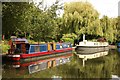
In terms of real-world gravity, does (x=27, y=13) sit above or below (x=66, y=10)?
below

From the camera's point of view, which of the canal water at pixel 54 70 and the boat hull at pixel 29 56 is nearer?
the canal water at pixel 54 70

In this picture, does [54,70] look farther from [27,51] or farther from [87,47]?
[87,47]

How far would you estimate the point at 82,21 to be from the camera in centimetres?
3459

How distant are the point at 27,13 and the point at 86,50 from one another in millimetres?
13828

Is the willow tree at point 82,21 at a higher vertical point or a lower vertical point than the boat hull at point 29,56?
higher

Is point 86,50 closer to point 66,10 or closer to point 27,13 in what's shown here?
point 66,10

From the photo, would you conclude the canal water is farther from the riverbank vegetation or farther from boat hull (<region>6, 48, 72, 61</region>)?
the riverbank vegetation

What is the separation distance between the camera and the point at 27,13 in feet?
53.6

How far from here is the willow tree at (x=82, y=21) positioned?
3453 centimetres

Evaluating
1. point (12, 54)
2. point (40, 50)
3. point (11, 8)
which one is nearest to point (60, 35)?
point (40, 50)

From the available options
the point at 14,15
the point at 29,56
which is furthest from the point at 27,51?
the point at 14,15

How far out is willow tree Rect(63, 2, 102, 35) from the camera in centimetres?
3453

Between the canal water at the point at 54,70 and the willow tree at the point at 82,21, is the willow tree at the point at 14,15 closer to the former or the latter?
the canal water at the point at 54,70

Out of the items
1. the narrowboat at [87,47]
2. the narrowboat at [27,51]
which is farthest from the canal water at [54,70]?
the narrowboat at [87,47]
